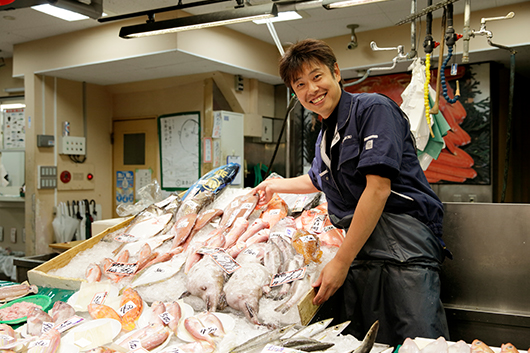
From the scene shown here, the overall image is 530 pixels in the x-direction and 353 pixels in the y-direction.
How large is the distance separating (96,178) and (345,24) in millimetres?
4320

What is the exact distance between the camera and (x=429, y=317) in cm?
155

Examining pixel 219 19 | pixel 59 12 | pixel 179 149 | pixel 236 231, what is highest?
pixel 59 12

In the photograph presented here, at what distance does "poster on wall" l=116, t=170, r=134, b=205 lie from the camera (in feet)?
22.1

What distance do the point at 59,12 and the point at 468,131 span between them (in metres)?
5.17

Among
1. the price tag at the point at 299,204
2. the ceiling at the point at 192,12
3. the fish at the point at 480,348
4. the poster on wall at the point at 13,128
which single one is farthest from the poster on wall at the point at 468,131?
the poster on wall at the point at 13,128

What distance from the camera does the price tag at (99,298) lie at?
1.59 metres

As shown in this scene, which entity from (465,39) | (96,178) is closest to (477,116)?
(465,39)

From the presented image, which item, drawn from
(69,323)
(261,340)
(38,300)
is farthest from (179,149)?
(261,340)

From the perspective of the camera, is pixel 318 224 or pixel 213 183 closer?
pixel 318 224

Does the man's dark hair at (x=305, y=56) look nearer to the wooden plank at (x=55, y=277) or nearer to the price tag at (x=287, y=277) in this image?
the price tag at (x=287, y=277)

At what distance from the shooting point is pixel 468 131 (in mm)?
5641

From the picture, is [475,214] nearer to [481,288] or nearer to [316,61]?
[481,288]

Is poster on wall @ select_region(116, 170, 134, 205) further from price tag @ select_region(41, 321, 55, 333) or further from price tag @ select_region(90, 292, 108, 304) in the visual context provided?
price tag @ select_region(41, 321, 55, 333)

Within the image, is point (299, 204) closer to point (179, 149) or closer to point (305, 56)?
point (305, 56)
